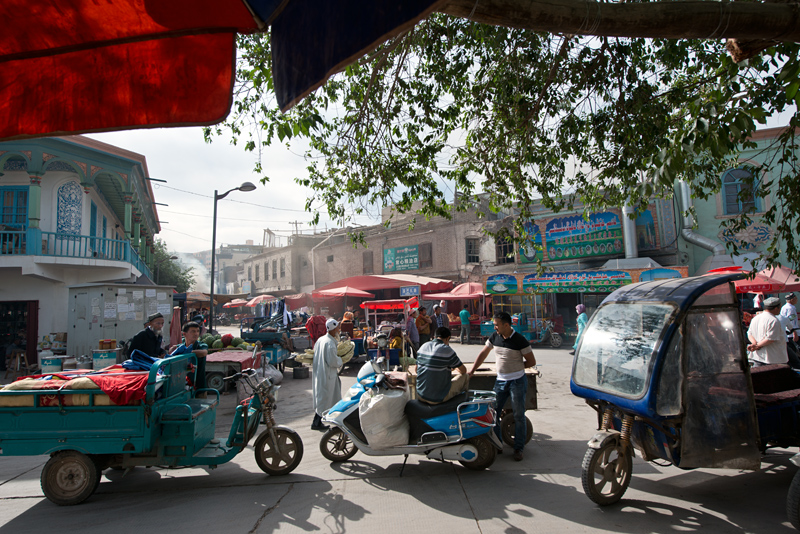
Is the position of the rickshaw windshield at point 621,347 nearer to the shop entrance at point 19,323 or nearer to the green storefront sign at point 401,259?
the shop entrance at point 19,323

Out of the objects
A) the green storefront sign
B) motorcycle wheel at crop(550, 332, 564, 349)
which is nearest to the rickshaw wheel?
motorcycle wheel at crop(550, 332, 564, 349)

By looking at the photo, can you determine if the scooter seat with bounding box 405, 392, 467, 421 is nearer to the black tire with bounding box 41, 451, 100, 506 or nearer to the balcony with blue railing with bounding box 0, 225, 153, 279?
the black tire with bounding box 41, 451, 100, 506

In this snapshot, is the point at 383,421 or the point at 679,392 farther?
the point at 383,421

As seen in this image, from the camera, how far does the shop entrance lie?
13.8m

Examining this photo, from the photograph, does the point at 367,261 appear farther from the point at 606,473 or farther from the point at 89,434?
the point at 606,473

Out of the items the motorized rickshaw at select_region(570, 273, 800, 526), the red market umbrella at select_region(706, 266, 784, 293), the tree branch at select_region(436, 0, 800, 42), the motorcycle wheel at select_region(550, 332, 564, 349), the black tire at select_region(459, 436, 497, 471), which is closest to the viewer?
the tree branch at select_region(436, 0, 800, 42)

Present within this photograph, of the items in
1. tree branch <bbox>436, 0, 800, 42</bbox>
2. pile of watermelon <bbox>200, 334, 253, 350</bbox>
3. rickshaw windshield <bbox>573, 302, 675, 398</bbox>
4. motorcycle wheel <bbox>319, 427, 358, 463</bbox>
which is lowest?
motorcycle wheel <bbox>319, 427, 358, 463</bbox>

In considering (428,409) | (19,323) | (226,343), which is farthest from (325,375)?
(19,323)

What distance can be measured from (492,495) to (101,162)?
51.8 ft

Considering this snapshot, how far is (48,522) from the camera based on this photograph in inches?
162

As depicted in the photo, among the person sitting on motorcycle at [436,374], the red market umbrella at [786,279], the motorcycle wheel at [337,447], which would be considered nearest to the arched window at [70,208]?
the motorcycle wheel at [337,447]

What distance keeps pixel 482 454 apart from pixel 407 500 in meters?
1.06

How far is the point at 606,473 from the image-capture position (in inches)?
164

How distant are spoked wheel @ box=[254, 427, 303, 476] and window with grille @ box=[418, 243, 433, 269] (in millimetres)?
25773
